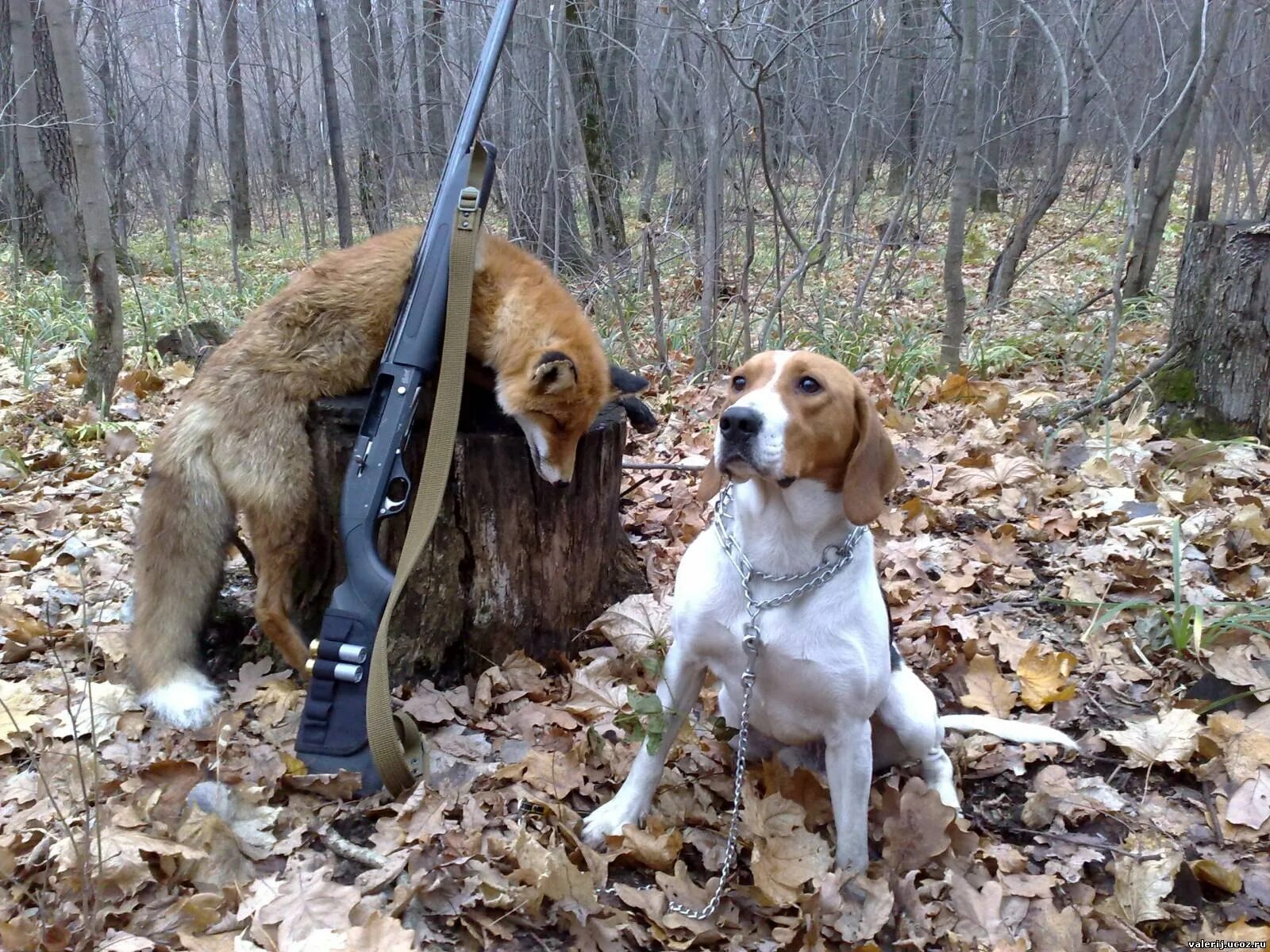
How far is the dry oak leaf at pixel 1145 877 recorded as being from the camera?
97.3 inches

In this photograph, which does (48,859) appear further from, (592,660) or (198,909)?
(592,660)

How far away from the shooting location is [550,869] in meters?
2.46

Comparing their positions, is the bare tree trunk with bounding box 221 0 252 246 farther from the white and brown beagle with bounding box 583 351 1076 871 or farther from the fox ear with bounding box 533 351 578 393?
the white and brown beagle with bounding box 583 351 1076 871

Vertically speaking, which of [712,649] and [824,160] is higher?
[824,160]

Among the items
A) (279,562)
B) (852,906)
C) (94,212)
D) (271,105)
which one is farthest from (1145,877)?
(271,105)

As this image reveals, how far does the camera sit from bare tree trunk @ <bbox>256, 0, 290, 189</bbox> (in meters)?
14.6

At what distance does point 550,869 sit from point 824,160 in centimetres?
850

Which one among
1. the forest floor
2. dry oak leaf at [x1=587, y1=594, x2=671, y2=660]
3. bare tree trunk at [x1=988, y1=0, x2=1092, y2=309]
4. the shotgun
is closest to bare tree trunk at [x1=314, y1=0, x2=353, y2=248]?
the forest floor

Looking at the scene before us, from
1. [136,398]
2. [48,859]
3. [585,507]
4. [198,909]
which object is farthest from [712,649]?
[136,398]

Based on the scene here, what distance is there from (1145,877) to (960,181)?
19.2 ft

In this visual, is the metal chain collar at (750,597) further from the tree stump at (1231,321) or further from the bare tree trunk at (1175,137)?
the bare tree trunk at (1175,137)

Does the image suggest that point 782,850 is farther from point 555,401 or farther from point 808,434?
point 555,401

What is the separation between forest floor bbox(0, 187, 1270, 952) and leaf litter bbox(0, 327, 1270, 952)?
11 mm

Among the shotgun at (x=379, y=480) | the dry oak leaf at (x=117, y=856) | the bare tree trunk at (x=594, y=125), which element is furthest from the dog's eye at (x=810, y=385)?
the bare tree trunk at (x=594, y=125)
